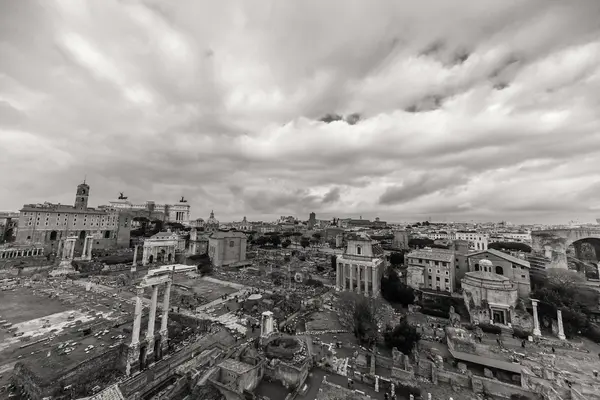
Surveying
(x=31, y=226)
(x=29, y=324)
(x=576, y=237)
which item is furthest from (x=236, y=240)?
(x=576, y=237)

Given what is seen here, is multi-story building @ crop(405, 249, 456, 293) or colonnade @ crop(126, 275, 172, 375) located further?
multi-story building @ crop(405, 249, 456, 293)

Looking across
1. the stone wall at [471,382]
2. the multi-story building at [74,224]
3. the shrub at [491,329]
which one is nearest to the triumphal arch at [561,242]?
the shrub at [491,329]

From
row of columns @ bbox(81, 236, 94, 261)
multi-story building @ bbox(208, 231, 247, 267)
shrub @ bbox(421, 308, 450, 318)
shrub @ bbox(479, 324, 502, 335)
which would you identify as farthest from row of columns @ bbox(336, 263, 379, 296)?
row of columns @ bbox(81, 236, 94, 261)

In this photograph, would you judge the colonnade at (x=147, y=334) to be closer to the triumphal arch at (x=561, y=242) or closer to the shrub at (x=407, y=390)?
the shrub at (x=407, y=390)

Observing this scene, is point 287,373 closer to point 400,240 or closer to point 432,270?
point 432,270

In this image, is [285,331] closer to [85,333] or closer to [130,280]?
[85,333]

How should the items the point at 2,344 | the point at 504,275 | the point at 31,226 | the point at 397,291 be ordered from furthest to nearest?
the point at 31,226
the point at 397,291
the point at 504,275
the point at 2,344

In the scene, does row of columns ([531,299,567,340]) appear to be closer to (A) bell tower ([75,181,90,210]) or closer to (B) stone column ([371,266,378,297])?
(B) stone column ([371,266,378,297])
